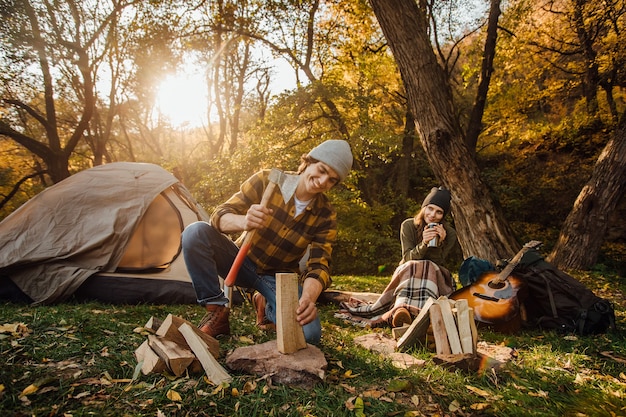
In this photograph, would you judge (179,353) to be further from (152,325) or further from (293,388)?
(293,388)

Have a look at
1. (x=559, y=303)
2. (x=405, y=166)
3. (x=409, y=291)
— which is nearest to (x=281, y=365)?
(x=409, y=291)

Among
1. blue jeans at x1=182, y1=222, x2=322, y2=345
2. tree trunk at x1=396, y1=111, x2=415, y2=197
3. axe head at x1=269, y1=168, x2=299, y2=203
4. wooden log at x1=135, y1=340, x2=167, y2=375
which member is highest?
tree trunk at x1=396, y1=111, x2=415, y2=197

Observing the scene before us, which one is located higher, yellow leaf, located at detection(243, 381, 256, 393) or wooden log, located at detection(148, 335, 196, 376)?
wooden log, located at detection(148, 335, 196, 376)

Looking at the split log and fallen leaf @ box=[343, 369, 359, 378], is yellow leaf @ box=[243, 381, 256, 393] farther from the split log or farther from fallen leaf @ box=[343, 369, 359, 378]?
fallen leaf @ box=[343, 369, 359, 378]

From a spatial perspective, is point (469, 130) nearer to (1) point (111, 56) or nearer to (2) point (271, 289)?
(2) point (271, 289)

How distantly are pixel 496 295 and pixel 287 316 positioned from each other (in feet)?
6.29

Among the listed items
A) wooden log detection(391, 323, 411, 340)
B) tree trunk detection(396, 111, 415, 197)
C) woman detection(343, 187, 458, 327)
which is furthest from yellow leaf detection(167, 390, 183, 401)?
tree trunk detection(396, 111, 415, 197)

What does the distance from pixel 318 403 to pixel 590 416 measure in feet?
3.46

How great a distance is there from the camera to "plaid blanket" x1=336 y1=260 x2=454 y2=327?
287 cm

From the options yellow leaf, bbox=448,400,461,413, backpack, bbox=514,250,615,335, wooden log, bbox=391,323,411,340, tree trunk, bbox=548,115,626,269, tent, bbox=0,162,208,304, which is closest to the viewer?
yellow leaf, bbox=448,400,461,413

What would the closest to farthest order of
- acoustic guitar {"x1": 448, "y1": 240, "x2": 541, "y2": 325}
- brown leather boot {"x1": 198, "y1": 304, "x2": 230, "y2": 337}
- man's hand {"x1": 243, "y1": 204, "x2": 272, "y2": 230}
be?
man's hand {"x1": 243, "y1": 204, "x2": 272, "y2": 230}
brown leather boot {"x1": 198, "y1": 304, "x2": 230, "y2": 337}
acoustic guitar {"x1": 448, "y1": 240, "x2": 541, "y2": 325}

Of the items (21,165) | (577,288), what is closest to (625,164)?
(577,288)

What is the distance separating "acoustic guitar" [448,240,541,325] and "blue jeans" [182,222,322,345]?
141 centimetres

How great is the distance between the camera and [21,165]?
12.6 meters
